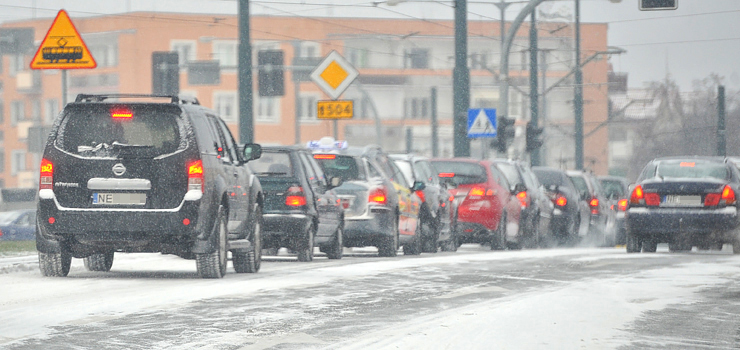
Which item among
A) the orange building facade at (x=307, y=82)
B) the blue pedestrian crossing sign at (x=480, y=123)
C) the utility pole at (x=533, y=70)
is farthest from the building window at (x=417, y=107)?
the blue pedestrian crossing sign at (x=480, y=123)

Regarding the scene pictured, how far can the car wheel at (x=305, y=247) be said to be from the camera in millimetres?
18203

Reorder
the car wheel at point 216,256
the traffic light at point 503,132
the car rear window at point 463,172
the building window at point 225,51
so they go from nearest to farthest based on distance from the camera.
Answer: the car wheel at point 216,256 < the car rear window at point 463,172 < the traffic light at point 503,132 < the building window at point 225,51

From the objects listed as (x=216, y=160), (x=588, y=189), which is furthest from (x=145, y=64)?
(x=216, y=160)

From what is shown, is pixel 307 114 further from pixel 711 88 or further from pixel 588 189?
pixel 588 189

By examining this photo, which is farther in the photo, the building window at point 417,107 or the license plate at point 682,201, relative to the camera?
the building window at point 417,107

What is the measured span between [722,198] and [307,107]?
268ft

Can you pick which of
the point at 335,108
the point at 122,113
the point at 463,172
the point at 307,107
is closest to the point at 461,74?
the point at 335,108

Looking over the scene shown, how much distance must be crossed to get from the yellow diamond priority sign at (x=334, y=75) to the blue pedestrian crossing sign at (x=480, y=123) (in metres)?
6.44

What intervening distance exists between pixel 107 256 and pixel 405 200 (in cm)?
610

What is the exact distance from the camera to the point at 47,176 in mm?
13820

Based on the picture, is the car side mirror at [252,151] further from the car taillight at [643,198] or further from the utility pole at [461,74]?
the utility pole at [461,74]

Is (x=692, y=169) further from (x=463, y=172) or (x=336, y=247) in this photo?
(x=336, y=247)

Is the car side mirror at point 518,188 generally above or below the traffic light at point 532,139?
below

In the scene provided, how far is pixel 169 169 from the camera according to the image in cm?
1377
